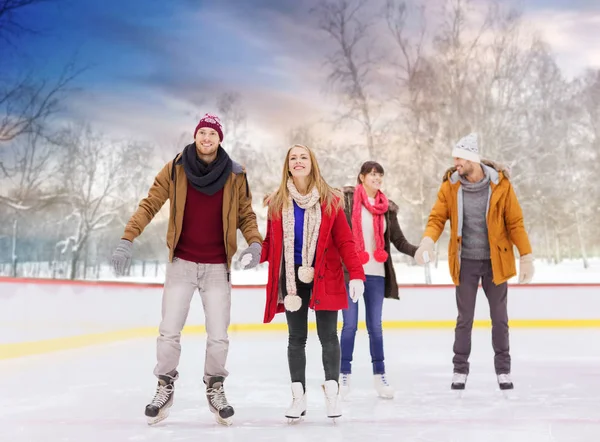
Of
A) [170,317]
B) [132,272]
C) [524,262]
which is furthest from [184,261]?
[132,272]


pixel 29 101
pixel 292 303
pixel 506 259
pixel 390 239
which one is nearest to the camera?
pixel 292 303

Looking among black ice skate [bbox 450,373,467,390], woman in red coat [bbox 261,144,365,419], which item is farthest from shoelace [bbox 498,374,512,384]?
woman in red coat [bbox 261,144,365,419]

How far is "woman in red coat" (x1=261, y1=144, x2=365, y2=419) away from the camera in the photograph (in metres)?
2.63

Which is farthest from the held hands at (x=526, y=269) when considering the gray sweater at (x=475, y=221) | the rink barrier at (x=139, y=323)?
the rink barrier at (x=139, y=323)

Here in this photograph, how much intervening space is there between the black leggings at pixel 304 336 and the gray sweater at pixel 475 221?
3.29 feet

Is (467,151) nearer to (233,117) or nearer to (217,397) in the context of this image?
(217,397)

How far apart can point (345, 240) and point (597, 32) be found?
12.9m

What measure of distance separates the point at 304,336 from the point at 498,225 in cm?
121

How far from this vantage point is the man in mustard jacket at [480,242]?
325 cm

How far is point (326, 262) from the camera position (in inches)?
105

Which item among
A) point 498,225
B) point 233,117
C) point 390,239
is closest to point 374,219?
point 390,239

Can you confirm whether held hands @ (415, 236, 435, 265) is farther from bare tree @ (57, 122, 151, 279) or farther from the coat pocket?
bare tree @ (57, 122, 151, 279)

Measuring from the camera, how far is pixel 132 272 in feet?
37.7

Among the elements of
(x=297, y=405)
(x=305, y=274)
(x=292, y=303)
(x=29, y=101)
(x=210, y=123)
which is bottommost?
(x=297, y=405)
